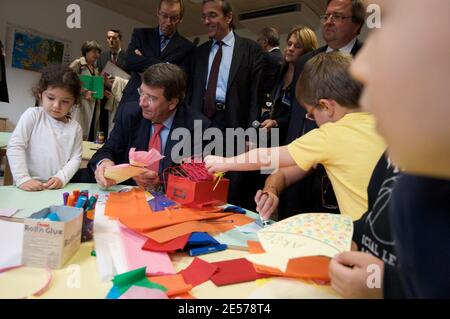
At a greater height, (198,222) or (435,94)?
(435,94)

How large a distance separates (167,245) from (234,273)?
0.19 metres

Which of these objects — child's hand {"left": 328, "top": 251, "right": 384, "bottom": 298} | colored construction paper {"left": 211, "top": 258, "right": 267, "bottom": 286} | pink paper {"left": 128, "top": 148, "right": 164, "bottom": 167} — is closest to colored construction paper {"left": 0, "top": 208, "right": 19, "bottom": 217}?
pink paper {"left": 128, "top": 148, "right": 164, "bottom": 167}

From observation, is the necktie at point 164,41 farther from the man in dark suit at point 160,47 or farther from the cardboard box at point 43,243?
the cardboard box at point 43,243

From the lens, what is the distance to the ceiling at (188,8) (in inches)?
208

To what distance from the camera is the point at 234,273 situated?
2.34 ft

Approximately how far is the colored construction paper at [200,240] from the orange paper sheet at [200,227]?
3 cm

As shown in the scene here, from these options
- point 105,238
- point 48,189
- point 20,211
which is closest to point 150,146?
point 48,189

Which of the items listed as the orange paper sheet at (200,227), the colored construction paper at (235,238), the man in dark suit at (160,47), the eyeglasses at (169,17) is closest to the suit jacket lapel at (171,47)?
the man in dark suit at (160,47)

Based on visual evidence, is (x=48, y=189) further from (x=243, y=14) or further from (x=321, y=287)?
(x=243, y=14)

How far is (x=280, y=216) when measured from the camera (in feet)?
5.84

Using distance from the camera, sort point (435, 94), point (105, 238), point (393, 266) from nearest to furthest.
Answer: point (435, 94) < point (393, 266) < point (105, 238)

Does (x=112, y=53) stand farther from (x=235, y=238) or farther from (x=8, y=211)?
(x=235, y=238)

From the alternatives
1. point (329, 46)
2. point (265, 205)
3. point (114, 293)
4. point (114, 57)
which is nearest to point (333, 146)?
point (265, 205)

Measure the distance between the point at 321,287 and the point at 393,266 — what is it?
0.59 feet
